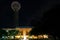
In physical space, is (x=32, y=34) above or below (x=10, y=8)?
below

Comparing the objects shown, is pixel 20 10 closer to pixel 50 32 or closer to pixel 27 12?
pixel 27 12

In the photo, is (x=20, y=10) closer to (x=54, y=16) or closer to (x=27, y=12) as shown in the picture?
(x=27, y=12)

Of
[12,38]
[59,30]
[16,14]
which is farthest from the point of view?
[16,14]

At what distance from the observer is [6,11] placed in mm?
5715

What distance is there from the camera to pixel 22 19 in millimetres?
5719

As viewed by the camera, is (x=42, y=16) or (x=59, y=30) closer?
(x=59, y=30)

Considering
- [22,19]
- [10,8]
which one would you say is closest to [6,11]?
[10,8]

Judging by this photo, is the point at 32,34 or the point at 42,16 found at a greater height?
the point at 42,16

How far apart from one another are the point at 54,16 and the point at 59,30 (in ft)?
1.23

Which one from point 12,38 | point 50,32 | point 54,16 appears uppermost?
point 54,16

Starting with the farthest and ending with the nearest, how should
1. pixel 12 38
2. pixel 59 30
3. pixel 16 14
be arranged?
pixel 16 14, pixel 12 38, pixel 59 30

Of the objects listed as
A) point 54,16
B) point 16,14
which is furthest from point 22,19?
point 54,16

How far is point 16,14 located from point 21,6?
0.31 metres

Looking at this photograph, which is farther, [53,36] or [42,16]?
[42,16]
